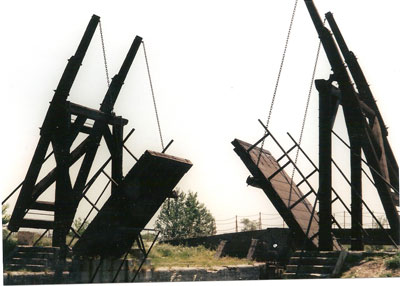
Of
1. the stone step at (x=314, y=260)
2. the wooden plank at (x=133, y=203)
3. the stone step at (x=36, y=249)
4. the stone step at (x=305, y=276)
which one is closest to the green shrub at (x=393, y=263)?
the stone step at (x=314, y=260)

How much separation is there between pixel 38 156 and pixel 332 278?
555 centimetres

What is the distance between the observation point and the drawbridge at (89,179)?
958 cm

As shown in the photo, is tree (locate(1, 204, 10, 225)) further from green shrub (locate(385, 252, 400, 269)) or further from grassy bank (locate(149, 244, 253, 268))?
green shrub (locate(385, 252, 400, 269))

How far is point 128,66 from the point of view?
1088 centimetres

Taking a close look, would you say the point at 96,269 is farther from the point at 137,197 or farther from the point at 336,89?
the point at 336,89

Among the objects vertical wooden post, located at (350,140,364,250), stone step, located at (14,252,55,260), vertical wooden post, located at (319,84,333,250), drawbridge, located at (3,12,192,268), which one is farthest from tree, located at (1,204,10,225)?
vertical wooden post, located at (350,140,364,250)

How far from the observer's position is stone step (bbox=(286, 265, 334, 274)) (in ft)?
26.7

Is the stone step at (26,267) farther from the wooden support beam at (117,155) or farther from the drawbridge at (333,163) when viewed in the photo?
the drawbridge at (333,163)

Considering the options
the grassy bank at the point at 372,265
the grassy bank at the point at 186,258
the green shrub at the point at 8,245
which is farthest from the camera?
the grassy bank at the point at 186,258

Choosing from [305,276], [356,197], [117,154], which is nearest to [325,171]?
→ [356,197]

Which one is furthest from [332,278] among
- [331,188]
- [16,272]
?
[16,272]

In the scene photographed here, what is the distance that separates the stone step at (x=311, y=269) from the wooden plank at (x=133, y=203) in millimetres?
2978

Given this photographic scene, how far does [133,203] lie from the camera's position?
10.2 meters

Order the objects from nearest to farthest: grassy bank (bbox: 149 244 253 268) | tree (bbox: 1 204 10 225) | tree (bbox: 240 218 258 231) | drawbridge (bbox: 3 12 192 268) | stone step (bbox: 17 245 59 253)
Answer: stone step (bbox: 17 245 59 253) → drawbridge (bbox: 3 12 192 268) → tree (bbox: 1 204 10 225) → grassy bank (bbox: 149 244 253 268) → tree (bbox: 240 218 258 231)
